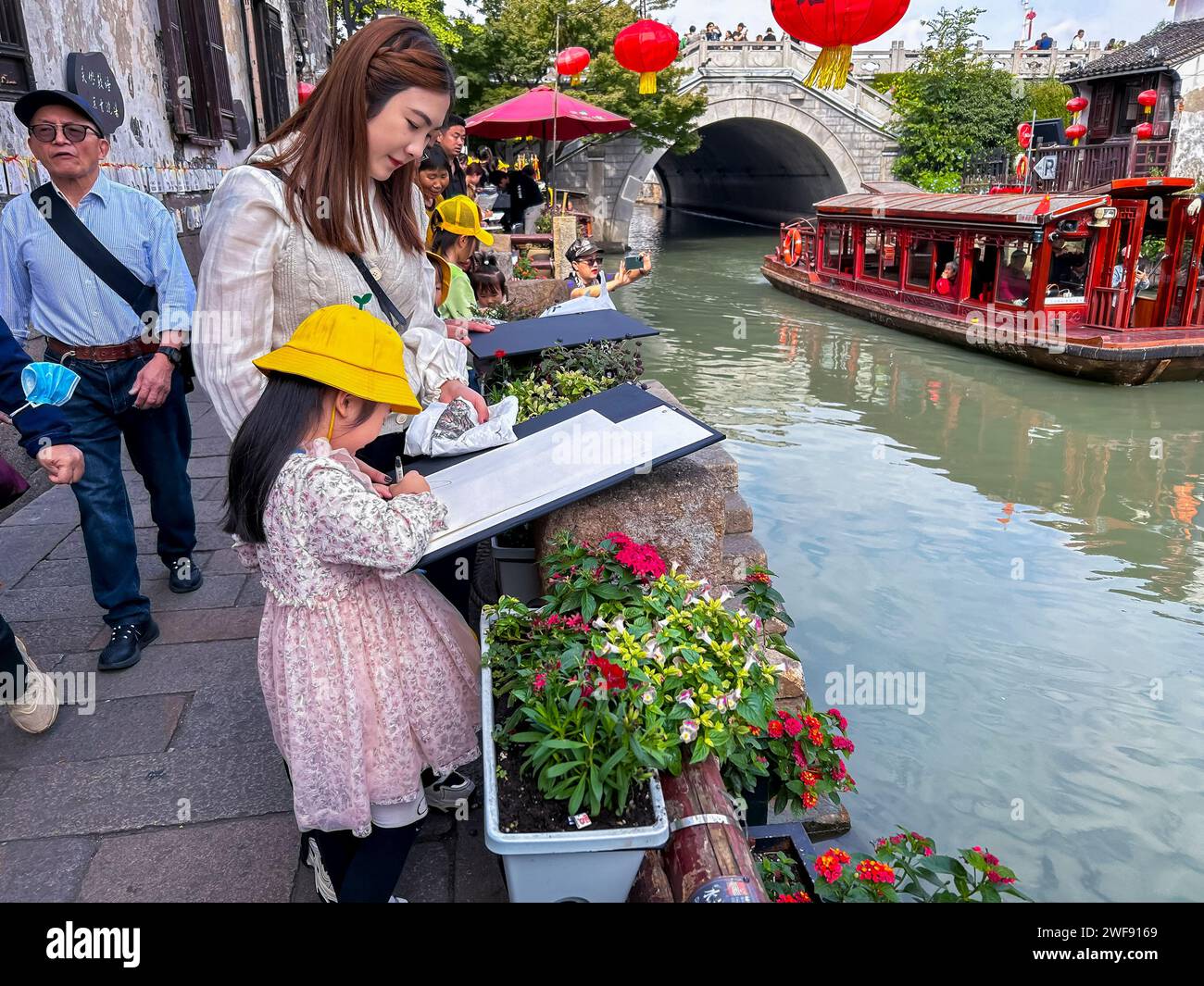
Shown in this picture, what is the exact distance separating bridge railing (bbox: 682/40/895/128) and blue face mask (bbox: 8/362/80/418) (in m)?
28.0

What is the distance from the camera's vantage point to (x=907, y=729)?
4.61 meters

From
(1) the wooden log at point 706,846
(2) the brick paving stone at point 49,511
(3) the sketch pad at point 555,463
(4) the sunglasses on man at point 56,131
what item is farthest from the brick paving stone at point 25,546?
(1) the wooden log at point 706,846

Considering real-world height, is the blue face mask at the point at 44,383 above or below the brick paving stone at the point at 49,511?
above

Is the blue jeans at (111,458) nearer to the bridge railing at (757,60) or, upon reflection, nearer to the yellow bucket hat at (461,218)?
the yellow bucket hat at (461,218)

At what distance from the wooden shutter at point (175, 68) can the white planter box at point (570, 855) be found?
782cm

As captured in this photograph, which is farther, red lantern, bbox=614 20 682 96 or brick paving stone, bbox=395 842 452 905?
red lantern, bbox=614 20 682 96

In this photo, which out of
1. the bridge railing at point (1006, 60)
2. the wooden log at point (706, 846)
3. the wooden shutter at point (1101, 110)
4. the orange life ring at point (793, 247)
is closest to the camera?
the wooden log at point (706, 846)

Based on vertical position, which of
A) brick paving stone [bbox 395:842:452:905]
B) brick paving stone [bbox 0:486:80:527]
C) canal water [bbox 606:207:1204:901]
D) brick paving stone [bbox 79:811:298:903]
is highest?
brick paving stone [bbox 0:486:80:527]

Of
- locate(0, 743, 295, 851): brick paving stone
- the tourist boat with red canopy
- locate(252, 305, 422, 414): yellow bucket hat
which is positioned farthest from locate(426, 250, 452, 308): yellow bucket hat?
the tourist boat with red canopy

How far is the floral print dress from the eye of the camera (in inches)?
75.4

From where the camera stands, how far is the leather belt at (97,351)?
10.8 feet

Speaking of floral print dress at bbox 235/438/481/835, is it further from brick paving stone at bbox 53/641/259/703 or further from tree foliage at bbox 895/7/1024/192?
tree foliage at bbox 895/7/1024/192

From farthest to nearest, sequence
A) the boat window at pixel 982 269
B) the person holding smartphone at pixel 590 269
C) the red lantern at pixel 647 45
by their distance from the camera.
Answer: the red lantern at pixel 647 45 → the boat window at pixel 982 269 → the person holding smartphone at pixel 590 269

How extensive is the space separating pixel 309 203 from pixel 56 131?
64.1 inches
